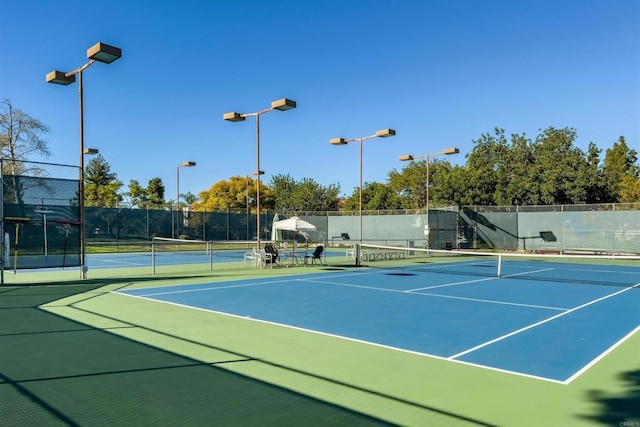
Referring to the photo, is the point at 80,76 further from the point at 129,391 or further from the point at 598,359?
the point at 598,359

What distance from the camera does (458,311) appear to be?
30.7 ft

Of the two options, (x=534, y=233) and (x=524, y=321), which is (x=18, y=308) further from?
(x=534, y=233)

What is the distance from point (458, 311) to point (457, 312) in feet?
0.42

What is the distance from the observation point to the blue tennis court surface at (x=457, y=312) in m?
6.28

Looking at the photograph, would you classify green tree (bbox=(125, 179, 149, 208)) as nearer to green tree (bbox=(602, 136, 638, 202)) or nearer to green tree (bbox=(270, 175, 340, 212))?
green tree (bbox=(270, 175, 340, 212))

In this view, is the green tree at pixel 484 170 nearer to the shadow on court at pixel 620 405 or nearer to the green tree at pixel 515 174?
the green tree at pixel 515 174

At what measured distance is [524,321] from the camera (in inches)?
329

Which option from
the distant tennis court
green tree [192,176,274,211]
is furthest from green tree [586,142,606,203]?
green tree [192,176,274,211]

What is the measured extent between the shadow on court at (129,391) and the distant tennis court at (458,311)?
2.36m

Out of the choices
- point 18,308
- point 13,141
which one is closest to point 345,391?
point 18,308

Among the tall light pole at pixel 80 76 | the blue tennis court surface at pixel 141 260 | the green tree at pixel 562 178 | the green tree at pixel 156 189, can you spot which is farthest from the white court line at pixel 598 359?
the green tree at pixel 156 189

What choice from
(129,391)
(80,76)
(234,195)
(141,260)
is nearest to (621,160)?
(234,195)

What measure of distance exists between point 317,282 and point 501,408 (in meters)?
10.2

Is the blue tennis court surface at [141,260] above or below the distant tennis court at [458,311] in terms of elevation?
above
